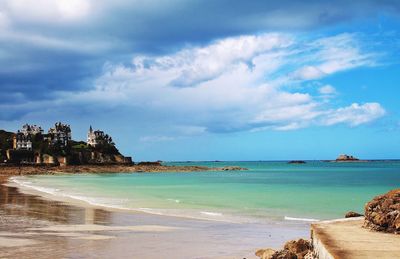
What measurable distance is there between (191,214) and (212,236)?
7420 mm

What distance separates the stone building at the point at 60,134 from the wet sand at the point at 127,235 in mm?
126904

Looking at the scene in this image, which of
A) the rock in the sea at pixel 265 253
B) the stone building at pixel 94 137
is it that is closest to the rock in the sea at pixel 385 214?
the rock in the sea at pixel 265 253

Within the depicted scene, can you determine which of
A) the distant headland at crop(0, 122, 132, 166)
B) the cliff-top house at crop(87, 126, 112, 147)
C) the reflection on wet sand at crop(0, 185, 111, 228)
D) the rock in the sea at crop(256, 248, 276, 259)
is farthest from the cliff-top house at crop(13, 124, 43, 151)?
the rock in the sea at crop(256, 248, 276, 259)

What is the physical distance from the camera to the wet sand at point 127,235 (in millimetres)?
12609

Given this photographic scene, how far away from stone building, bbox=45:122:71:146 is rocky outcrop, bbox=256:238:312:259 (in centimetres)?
13829

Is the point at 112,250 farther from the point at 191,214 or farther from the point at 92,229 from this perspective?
the point at 191,214

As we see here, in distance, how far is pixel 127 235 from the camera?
612 inches

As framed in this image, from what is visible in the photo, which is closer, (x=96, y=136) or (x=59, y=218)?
(x=59, y=218)

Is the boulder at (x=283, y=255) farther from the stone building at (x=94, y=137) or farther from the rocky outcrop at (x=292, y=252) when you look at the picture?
the stone building at (x=94, y=137)

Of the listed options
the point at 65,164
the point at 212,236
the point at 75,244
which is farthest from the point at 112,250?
the point at 65,164

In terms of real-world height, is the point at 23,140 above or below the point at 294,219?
above

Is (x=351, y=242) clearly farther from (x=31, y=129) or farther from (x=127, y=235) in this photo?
(x=31, y=129)

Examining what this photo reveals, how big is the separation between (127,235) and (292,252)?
634cm

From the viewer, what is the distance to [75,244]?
1353 centimetres
